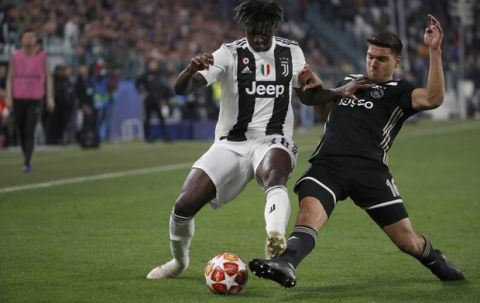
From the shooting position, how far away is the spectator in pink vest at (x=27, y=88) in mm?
18156

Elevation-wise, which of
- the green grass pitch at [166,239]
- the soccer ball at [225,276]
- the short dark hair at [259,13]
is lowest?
the green grass pitch at [166,239]

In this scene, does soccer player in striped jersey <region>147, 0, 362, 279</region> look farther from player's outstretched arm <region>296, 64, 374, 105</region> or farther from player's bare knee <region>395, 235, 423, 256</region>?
player's bare knee <region>395, 235, 423, 256</region>

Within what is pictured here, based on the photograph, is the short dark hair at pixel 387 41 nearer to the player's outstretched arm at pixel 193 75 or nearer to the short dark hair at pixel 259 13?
the short dark hair at pixel 259 13

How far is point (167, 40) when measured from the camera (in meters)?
35.2

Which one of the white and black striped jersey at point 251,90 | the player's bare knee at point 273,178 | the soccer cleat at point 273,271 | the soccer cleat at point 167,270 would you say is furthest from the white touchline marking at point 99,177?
the soccer cleat at point 273,271

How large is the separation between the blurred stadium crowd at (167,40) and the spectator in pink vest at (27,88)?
5854 millimetres

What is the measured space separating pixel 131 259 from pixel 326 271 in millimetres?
1750

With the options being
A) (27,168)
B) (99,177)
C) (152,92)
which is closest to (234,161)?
(99,177)

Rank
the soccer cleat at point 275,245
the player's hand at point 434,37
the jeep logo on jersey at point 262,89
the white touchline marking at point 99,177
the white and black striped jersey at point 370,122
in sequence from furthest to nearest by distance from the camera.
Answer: the white touchline marking at point 99,177 → the jeep logo on jersey at point 262,89 → the white and black striped jersey at point 370,122 → the player's hand at point 434,37 → the soccer cleat at point 275,245

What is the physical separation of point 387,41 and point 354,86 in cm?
41

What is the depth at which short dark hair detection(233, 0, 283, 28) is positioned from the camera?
319 inches

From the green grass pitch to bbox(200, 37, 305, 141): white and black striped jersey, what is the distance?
1180 millimetres

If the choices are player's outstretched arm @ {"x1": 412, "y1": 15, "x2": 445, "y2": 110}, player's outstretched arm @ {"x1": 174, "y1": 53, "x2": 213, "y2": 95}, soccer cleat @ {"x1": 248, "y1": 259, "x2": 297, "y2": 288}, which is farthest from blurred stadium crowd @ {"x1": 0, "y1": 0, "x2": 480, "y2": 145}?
soccer cleat @ {"x1": 248, "y1": 259, "x2": 297, "y2": 288}

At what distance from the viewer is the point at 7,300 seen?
734cm
